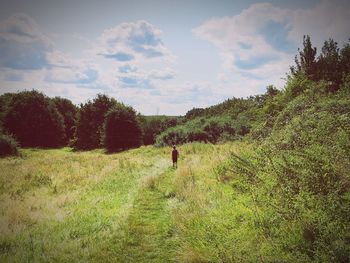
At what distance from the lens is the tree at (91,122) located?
53.4 m

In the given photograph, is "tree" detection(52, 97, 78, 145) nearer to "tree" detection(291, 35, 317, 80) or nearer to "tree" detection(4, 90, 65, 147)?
"tree" detection(4, 90, 65, 147)

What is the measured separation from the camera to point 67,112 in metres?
70.6

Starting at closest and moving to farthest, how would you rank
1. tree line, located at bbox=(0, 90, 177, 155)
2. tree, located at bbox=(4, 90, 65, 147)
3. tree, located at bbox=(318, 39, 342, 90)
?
1. tree, located at bbox=(318, 39, 342, 90)
2. tree line, located at bbox=(0, 90, 177, 155)
3. tree, located at bbox=(4, 90, 65, 147)

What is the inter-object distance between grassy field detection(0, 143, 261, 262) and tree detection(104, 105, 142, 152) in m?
31.7

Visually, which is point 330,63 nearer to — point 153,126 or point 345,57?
point 345,57

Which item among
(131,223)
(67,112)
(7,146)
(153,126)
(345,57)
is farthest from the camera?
(67,112)

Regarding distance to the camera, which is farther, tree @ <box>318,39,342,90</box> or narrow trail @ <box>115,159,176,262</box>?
tree @ <box>318,39,342,90</box>

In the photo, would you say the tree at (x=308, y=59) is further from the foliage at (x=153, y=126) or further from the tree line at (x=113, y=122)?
the foliage at (x=153, y=126)

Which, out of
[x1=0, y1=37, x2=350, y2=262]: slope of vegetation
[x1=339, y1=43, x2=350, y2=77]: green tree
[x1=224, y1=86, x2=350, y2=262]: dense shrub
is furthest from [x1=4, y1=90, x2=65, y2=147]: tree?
[x1=224, y1=86, x2=350, y2=262]: dense shrub

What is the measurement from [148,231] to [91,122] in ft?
158

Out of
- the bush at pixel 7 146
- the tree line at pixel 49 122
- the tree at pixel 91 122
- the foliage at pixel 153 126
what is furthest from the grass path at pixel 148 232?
the foliage at pixel 153 126

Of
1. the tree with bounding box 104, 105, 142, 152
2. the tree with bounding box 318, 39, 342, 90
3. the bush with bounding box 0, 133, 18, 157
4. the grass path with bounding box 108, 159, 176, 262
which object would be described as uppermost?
the tree with bounding box 318, 39, 342, 90

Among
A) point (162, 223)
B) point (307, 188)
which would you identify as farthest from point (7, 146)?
point (307, 188)

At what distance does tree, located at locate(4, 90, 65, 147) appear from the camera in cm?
5441
